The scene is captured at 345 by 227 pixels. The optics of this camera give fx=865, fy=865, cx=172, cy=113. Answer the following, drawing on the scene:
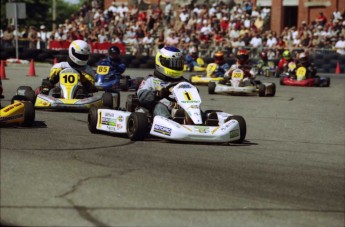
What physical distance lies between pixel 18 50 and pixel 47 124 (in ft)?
73.3

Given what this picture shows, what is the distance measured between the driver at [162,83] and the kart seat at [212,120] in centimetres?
46

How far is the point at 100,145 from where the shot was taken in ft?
29.4

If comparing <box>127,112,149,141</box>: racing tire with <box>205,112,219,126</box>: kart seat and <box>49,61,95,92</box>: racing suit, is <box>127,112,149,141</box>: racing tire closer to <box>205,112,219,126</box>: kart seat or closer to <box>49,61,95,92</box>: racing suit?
<box>205,112,219,126</box>: kart seat

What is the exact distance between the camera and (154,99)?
1035 cm

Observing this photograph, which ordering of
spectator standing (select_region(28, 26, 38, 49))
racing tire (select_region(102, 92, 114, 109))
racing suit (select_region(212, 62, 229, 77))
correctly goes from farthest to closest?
1. spectator standing (select_region(28, 26, 38, 49))
2. racing suit (select_region(212, 62, 229, 77))
3. racing tire (select_region(102, 92, 114, 109))

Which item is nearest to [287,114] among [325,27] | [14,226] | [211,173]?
[211,173]

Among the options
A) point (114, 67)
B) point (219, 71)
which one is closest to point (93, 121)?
point (114, 67)

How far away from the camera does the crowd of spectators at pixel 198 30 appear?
1203 inches

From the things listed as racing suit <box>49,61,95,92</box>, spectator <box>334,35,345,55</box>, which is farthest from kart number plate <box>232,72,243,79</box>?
spectator <box>334,35,345,55</box>

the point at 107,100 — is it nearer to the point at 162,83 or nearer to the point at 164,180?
the point at 162,83

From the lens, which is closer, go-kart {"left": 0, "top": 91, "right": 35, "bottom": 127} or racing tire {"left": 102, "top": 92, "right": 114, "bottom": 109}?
go-kart {"left": 0, "top": 91, "right": 35, "bottom": 127}

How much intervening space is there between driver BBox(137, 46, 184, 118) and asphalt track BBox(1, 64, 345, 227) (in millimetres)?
641

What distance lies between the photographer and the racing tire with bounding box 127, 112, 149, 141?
962cm

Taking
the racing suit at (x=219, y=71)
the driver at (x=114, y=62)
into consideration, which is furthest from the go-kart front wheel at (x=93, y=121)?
the racing suit at (x=219, y=71)
